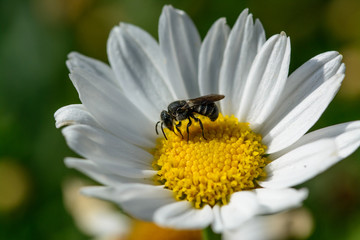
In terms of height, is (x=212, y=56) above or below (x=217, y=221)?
above

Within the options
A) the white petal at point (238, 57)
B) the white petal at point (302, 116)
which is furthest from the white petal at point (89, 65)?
the white petal at point (302, 116)

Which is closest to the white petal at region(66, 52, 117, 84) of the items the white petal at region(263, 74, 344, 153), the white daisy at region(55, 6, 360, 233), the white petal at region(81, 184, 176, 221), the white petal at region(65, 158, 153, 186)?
the white daisy at region(55, 6, 360, 233)

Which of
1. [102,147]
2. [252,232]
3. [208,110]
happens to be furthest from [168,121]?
[252,232]

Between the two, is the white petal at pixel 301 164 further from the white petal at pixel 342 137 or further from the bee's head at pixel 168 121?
the bee's head at pixel 168 121

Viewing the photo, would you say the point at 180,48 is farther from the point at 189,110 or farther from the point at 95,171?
the point at 95,171

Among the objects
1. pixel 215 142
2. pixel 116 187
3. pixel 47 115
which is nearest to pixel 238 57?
pixel 215 142

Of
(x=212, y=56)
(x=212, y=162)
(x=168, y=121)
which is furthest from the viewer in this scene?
(x=212, y=56)

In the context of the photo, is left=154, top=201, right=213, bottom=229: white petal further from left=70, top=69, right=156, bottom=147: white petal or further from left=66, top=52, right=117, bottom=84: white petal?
left=66, top=52, right=117, bottom=84: white petal
